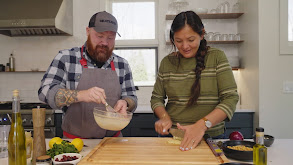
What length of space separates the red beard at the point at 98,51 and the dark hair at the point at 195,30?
1.66 feet

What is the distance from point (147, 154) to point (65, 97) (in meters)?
0.64

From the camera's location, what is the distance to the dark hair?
5.63ft

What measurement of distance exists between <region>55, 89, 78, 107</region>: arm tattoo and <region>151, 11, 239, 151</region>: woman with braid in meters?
0.54

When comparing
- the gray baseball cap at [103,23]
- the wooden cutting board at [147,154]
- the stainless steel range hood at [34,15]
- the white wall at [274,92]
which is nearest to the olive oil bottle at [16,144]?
the wooden cutting board at [147,154]

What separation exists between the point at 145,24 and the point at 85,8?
872 millimetres

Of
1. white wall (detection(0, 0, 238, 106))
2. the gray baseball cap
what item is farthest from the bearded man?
white wall (detection(0, 0, 238, 106))

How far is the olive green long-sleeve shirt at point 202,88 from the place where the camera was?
172 centimetres

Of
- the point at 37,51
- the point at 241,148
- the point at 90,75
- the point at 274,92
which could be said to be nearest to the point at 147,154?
the point at 241,148

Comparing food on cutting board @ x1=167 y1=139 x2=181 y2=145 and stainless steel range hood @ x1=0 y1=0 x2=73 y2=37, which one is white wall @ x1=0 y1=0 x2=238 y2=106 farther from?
food on cutting board @ x1=167 y1=139 x2=181 y2=145

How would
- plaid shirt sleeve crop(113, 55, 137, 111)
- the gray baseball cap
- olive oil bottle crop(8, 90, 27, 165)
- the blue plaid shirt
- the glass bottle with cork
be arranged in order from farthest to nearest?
the glass bottle with cork
plaid shirt sleeve crop(113, 55, 137, 111)
the gray baseball cap
the blue plaid shirt
olive oil bottle crop(8, 90, 27, 165)

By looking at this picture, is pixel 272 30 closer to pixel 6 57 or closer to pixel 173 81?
pixel 173 81

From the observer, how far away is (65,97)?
1700 millimetres

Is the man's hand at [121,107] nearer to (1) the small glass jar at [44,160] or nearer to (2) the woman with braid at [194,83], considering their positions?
(2) the woman with braid at [194,83]

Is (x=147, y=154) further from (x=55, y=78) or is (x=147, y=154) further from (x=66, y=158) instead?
(x=55, y=78)
